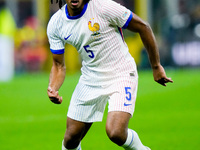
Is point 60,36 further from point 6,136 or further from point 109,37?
point 6,136

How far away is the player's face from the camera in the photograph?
243 inches

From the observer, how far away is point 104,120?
38.5ft

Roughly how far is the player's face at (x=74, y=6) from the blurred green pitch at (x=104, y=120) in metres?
2.71

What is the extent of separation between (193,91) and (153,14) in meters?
9.98

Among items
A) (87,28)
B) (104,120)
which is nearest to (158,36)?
(104,120)

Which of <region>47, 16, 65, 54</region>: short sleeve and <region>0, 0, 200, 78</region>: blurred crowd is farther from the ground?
<region>47, 16, 65, 54</region>: short sleeve

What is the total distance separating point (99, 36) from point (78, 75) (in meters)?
16.0

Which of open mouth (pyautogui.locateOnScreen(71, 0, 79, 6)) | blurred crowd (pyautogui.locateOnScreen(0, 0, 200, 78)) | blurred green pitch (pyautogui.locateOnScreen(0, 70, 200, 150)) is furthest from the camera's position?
blurred crowd (pyautogui.locateOnScreen(0, 0, 200, 78))

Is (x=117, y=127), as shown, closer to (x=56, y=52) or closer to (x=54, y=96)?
(x=54, y=96)

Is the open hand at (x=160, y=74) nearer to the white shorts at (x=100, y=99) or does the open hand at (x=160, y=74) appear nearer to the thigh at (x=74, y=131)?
the white shorts at (x=100, y=99)

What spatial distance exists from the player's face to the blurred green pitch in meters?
2.71

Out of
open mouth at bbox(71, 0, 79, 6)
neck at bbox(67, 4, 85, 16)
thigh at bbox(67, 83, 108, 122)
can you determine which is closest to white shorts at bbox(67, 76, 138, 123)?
thigh at bbox(67, 83, 108, 122)

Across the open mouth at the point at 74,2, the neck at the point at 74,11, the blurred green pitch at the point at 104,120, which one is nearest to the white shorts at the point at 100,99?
the neck at the point at 74,11

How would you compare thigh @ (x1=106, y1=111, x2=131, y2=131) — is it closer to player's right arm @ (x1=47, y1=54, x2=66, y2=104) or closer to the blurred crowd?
player's right arm @ (x1=47, y1=54, x2=66, y2=104)
